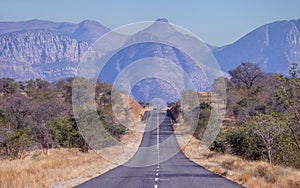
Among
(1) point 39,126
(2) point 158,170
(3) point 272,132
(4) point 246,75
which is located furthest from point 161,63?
(4) point 246,75

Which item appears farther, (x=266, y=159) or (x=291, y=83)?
(x=266, y=159)

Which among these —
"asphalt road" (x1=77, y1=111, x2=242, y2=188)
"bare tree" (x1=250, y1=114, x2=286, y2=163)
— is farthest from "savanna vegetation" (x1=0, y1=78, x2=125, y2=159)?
"bare tree" (x1=250, y1=114, x2=286, y2=163)

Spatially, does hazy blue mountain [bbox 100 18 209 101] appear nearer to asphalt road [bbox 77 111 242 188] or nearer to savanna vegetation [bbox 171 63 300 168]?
savanna vegetation [bbox 171 63 300 168]

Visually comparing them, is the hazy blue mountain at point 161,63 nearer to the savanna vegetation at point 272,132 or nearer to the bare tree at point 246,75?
the savanna vegetation at point 272,132

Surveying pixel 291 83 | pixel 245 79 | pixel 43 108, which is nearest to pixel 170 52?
pixel 43 108

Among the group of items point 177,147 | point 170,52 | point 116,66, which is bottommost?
point 177,147

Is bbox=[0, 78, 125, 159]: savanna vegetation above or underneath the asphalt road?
above

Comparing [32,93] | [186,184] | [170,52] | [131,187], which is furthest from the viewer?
[32,93]

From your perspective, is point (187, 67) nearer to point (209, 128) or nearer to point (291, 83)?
point (209, 128)
